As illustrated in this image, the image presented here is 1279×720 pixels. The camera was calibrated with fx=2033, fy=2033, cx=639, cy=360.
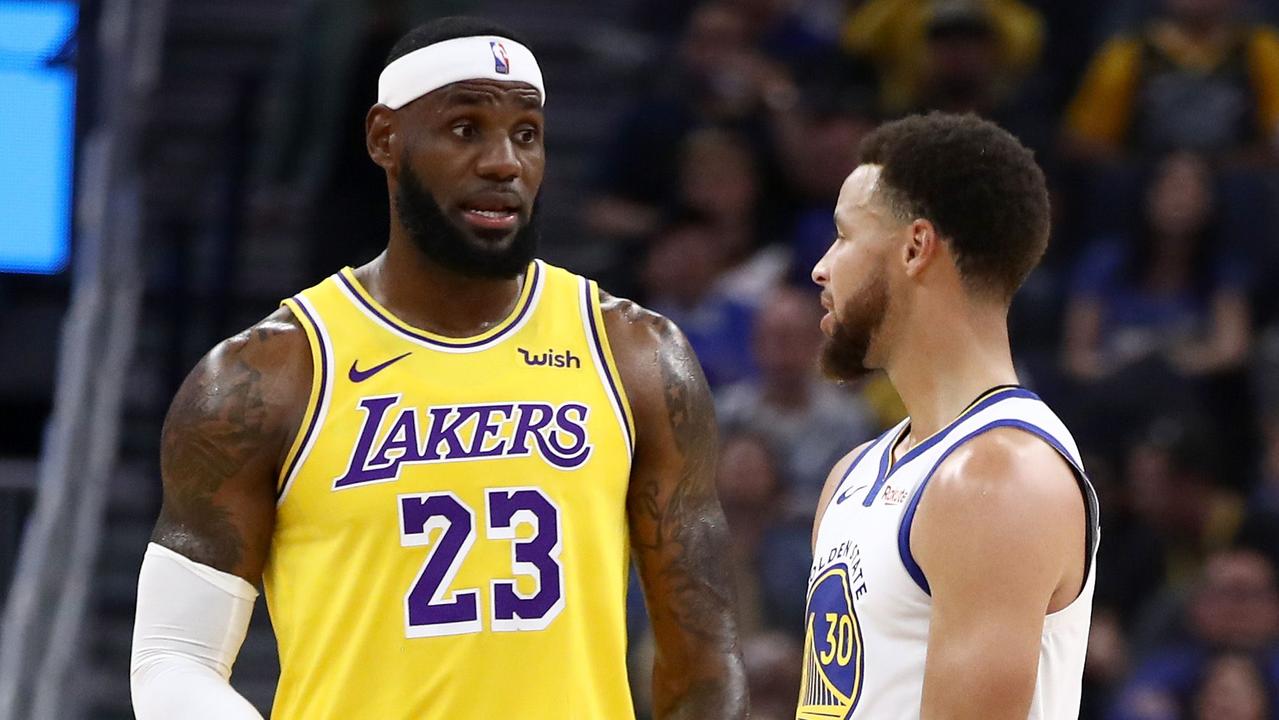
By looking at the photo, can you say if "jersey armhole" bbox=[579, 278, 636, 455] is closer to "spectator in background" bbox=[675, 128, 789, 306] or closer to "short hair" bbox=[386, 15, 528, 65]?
"short hair" bbox=[386, 15, 528, 65]

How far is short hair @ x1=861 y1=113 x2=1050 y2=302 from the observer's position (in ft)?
10.8

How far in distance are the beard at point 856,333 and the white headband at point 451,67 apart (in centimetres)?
80

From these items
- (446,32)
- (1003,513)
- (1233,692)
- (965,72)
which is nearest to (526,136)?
(446,32)

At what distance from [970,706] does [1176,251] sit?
5.23 metres

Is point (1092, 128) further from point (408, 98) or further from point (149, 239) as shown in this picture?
point (408, 98)

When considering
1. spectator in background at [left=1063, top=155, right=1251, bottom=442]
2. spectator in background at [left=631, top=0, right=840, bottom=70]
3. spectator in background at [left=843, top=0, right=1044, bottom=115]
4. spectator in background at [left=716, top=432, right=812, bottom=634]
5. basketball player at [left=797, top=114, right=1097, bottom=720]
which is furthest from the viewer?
spectator in background at [left=631, top=0, right=840, bottom=70]

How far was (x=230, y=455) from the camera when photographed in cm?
365

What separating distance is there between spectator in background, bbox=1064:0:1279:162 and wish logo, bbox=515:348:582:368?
4.95 m

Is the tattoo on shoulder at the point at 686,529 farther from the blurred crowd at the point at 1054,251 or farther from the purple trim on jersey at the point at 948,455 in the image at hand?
the blurred crowd at the point at 1054,251

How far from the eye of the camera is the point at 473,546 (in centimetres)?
363

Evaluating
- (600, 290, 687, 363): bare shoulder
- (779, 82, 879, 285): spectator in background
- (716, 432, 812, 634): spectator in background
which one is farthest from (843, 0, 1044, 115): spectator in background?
(600, 290, 687, 363): bare shoulder

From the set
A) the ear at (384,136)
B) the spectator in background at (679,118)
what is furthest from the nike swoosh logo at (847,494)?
the spectator in background at (679,118)

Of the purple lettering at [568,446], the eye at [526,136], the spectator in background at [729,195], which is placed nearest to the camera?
the purple lettering at [568,446]

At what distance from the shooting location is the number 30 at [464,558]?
3.61 meters
